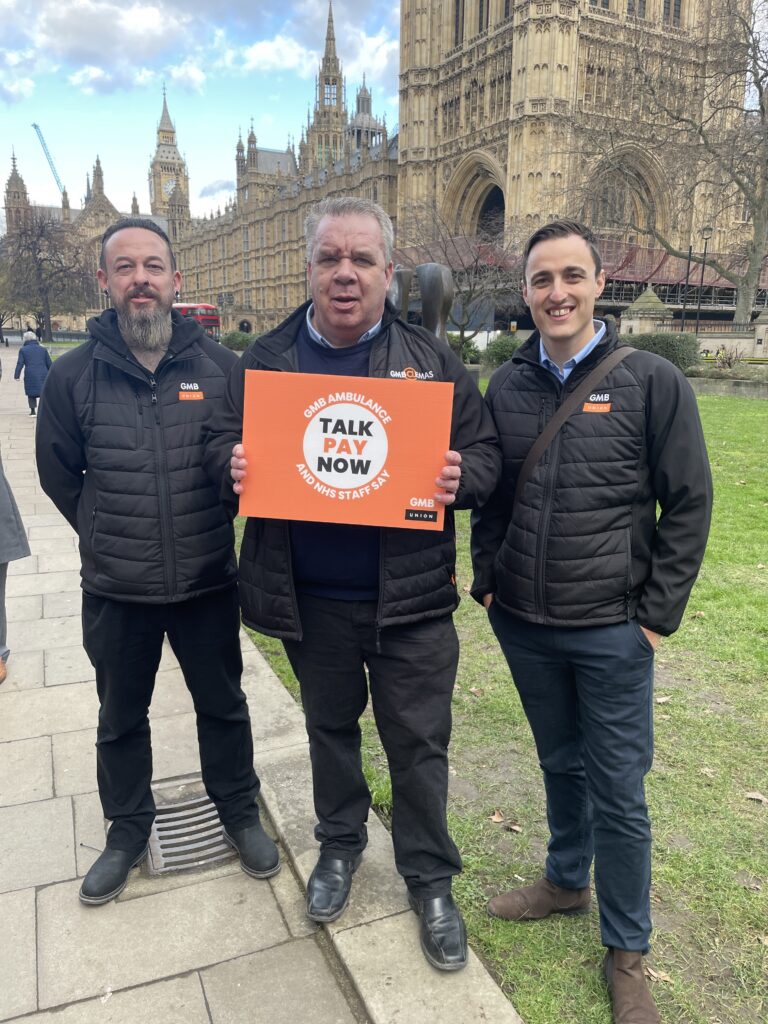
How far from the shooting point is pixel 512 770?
3.71 m

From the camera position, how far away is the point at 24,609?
6.01 meters

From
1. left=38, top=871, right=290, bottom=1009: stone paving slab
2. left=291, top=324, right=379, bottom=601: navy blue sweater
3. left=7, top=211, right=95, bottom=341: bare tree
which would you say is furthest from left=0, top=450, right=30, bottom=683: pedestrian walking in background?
left=7, top=211, right=95, bottom=341: bare tree

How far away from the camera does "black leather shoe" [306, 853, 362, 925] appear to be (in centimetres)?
265

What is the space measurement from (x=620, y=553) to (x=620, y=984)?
1.38 meters

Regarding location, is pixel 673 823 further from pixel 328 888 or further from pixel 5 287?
pixel 5 287

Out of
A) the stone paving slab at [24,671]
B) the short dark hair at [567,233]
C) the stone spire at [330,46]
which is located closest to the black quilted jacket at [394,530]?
the short dark hair at [567,233]

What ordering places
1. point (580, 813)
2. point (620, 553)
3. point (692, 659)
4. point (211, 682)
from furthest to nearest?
point (692, 659), point (211, 682), point (580, 813), point (620, 553)

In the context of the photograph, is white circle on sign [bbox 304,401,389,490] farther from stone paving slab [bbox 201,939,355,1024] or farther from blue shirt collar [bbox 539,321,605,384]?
stone paving slab [bbox 201,939,355,1024]

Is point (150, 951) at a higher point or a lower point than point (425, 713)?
lower

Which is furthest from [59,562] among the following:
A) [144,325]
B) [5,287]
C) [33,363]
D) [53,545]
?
[5,287]

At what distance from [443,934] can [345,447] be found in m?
1.69

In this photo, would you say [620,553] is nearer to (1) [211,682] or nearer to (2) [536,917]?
(2) [536,917]

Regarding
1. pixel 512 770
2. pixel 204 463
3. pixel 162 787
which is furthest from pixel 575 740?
pixel 162 787

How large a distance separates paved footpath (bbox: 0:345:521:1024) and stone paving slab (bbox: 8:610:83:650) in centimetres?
132
